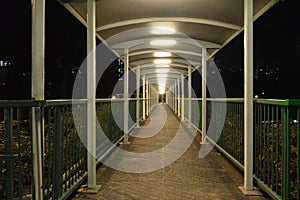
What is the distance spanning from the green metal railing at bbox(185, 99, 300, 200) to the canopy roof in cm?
143

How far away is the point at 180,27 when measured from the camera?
682 centimetres

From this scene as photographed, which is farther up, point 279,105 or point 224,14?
point 224,14

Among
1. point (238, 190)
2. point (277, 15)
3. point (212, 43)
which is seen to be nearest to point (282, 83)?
point (277, 15)

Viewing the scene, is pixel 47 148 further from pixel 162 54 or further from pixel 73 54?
pixel 73 54

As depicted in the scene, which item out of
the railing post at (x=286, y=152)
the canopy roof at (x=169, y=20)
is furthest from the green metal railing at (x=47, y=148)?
the railing post at (x=286, y=152)

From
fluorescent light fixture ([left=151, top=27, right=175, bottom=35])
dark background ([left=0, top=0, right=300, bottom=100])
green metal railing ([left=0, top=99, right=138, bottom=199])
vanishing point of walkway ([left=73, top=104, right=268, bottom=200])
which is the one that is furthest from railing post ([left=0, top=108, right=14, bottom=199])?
dark background ([left=0, top=0, right=300, bottom=100])

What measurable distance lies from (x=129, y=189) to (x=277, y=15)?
37.2 m

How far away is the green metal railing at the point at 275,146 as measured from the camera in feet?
10.7

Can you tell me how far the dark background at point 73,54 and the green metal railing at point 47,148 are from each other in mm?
9004

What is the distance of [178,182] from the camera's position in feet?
16.1

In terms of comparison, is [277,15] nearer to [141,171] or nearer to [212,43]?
[212,43]

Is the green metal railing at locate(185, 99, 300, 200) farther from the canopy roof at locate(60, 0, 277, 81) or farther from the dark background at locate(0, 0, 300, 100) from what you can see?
the dark background at locate(0, 0, 300, 100)

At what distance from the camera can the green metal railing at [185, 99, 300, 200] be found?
10.7ft

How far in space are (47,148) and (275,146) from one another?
2.52m
